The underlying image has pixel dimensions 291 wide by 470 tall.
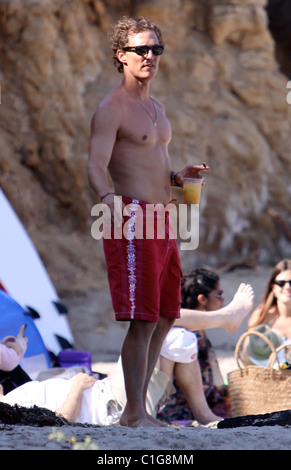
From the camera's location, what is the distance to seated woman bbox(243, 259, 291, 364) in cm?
470

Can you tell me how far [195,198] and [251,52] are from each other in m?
8.69

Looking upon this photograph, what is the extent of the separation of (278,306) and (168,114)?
610cm

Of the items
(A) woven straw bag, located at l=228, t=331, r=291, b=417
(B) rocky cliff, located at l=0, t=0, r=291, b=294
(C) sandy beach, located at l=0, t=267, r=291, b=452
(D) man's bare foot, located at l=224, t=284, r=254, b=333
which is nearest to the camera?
(C) sandy beach, located at l=0, t=267, r=291, b=452

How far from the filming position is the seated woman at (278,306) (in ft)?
15.4

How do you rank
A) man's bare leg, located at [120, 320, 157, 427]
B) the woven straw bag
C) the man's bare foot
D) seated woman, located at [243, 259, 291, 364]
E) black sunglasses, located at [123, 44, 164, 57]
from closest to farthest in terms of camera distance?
man's bare leg, located at [120, 320, 157, 427] < black sunglasses, located at [123, 44, 164, 57] < the woven straw bag < the man's bare foot < seated woman, located at [243, 259, 291, 364]

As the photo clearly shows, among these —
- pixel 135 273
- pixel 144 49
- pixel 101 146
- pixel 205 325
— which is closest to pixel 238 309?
pixel 205 325

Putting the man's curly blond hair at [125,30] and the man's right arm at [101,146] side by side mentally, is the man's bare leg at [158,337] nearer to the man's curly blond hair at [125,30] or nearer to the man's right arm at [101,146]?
the man's right arm at [101,146]

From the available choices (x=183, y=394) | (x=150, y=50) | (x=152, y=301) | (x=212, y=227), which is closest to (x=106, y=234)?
(x=152, y=301)

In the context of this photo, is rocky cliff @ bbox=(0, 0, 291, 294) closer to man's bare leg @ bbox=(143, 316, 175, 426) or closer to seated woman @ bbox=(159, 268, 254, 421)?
seated woman @ bbox=(159, 268, 254, 421)

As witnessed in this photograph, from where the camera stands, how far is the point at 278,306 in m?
4.79

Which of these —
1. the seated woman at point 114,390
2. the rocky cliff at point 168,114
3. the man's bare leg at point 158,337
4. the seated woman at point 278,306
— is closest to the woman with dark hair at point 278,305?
the seated woman at point 278,306

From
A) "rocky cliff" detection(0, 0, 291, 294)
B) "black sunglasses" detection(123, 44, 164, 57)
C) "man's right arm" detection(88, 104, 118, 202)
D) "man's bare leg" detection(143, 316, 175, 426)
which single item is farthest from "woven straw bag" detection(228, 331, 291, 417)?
"rocky cliff" detection(0, 0, 291, 294)

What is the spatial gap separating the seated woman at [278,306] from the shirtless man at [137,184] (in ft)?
5.35

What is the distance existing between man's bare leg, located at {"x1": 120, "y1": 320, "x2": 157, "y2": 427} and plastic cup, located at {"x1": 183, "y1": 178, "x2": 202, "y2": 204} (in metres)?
0.66
